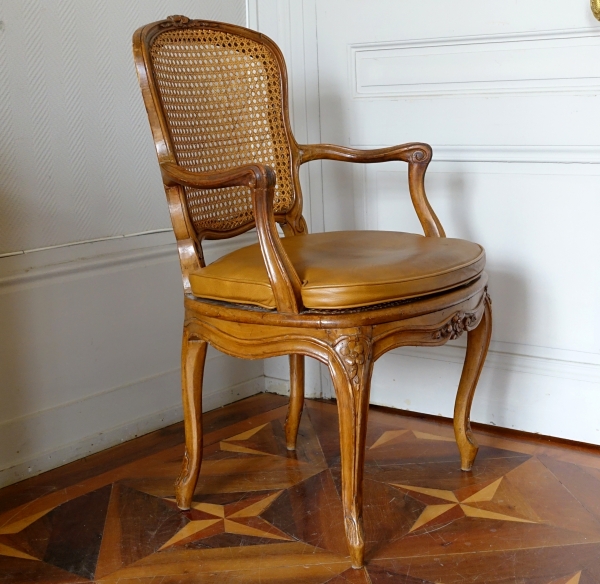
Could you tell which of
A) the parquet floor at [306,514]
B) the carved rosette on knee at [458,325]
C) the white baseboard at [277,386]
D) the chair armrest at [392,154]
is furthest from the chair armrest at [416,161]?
the white baseboard at [277,386]

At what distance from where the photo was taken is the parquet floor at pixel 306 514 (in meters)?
1.52

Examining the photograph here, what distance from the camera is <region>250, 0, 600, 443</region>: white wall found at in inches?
77.9

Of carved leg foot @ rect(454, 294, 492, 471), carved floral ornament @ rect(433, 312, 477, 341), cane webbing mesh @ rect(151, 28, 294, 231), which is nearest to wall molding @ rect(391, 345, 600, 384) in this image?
carved leg foot @ rect(454, 294, 492, 471)

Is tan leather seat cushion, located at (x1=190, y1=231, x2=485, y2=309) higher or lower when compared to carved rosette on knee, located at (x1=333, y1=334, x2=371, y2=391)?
higher

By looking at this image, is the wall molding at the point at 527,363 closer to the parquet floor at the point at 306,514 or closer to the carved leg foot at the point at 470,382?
the parquet floor at the point at 306,514

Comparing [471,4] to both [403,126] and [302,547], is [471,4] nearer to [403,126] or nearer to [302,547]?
[403,126]

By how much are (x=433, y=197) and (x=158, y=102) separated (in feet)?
2.79

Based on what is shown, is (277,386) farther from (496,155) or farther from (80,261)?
(496,155)

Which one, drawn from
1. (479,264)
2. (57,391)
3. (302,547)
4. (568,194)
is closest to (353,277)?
(479,264)

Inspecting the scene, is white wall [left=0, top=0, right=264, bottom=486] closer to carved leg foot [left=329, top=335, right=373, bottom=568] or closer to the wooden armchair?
the wooden armchair

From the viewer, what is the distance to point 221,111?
6.17 ft

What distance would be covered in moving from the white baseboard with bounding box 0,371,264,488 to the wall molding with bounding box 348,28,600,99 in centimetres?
99

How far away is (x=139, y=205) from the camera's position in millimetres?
2195

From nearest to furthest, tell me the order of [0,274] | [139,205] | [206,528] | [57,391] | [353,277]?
[353,277]
[206,528]
[0,274]
[57,391]
[139,205]
